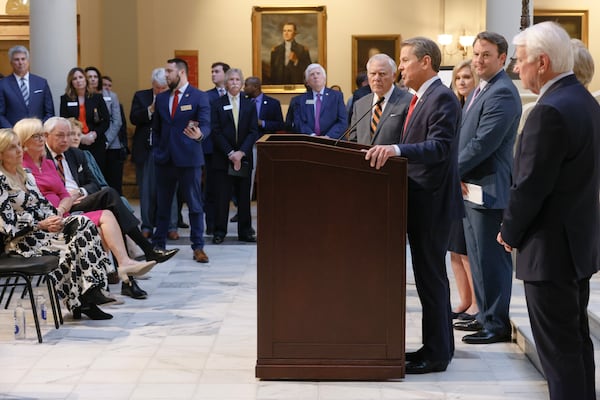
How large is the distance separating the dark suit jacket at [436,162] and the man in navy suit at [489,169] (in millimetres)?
661

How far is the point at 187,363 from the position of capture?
5633 mm

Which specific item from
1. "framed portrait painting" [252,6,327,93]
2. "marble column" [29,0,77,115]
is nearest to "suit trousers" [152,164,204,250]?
"marble column" [29,0,77,115]

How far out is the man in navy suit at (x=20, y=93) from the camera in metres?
10.1

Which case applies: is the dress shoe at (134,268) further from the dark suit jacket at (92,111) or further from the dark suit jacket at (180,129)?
the dark suit jacket at (92,111)

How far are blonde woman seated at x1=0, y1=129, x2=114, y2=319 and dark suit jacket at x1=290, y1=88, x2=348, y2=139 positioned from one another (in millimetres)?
4109

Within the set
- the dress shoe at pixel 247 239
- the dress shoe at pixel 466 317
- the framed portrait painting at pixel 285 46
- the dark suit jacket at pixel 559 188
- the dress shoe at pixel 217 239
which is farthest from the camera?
the framed portrait painting at pixel 285 46

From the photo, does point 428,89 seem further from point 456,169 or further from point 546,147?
point 546,147

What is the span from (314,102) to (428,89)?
221 inches

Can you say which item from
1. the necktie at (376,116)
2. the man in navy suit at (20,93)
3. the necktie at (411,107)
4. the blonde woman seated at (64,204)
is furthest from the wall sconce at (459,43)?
the necktie at (411,107)

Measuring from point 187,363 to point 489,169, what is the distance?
2.04 meters

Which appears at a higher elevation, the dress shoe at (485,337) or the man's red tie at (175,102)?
the man's red tie at (175,102)

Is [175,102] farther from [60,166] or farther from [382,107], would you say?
[382,107]

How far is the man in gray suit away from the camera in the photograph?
18.1 feet

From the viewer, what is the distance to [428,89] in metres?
5.20
